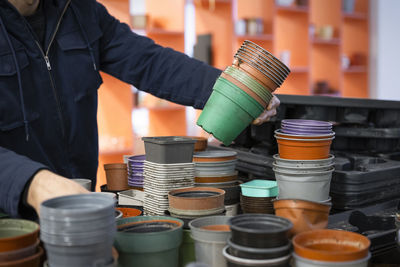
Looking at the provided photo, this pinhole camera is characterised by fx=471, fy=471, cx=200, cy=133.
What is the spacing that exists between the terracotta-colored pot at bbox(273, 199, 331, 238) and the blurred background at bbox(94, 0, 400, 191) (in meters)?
1.87

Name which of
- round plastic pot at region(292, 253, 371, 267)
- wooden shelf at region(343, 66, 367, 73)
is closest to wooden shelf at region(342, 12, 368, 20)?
wooden shelf at region(343, 66, 367, 73)

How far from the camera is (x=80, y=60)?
6.39ft

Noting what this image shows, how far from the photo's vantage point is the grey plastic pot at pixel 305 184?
1422mm

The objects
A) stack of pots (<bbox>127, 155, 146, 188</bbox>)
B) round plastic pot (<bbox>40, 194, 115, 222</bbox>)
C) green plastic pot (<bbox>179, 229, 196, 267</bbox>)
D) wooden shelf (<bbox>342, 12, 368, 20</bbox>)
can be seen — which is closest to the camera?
round plastic pot (<bbox>40, 194, 115, 222</bbox>)

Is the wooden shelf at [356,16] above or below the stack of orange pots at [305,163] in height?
above

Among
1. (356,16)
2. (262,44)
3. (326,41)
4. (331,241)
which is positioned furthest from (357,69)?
(331,241)

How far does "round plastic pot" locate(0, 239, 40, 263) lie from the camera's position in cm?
100

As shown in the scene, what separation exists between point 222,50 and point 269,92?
168 inches

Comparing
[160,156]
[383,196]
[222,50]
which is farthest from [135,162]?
[222,50]

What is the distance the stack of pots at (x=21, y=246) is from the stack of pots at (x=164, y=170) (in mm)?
386

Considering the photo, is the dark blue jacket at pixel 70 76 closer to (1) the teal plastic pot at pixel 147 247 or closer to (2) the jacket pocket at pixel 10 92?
(2) the jacket pocket at pixel 10 92

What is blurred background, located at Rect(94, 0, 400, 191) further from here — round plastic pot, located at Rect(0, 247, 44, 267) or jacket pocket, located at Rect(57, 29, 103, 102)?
round plastic pot, located at Rect(0, 247, 44, 267)

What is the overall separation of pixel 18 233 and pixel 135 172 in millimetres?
574

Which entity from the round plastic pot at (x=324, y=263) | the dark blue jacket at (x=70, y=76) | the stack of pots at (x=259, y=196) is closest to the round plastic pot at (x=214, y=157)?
the stack of pots at (x=259, y=196)
